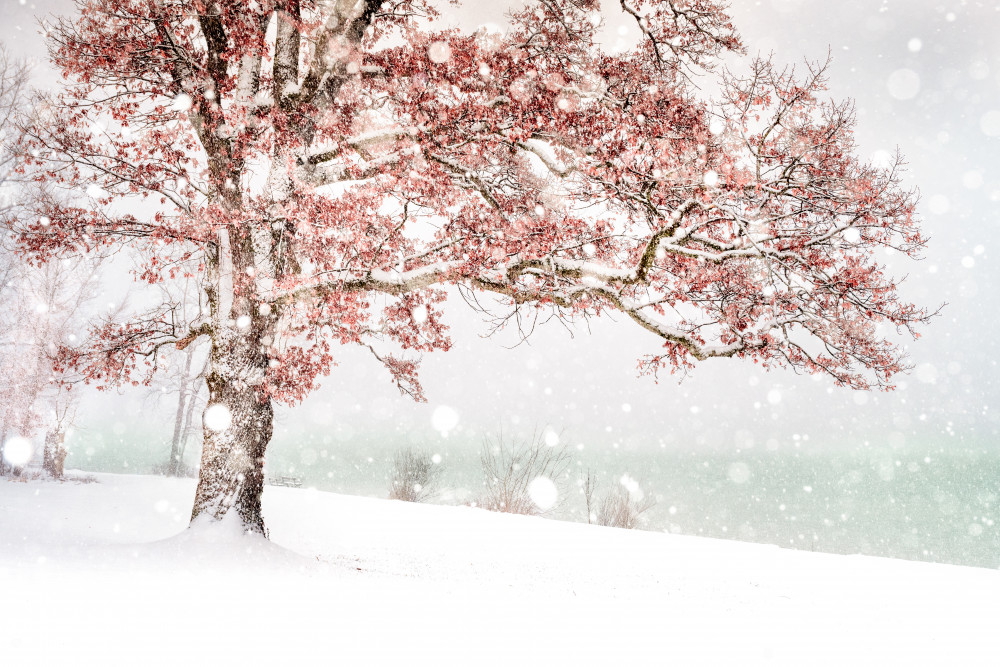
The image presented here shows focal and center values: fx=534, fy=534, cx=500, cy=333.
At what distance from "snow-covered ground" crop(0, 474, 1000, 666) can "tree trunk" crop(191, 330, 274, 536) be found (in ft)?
1.40

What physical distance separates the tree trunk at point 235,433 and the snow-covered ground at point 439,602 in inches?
16.8

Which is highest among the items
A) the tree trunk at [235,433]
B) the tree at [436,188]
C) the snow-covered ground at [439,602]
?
the tree at [436,188]

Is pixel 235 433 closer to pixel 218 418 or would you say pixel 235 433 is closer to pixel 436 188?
pixel 218 418

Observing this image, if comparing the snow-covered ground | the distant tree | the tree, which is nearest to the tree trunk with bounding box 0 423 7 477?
the distant tree

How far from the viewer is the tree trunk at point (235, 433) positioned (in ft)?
24.0

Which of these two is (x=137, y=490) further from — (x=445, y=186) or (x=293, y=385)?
(x=445, y=186)

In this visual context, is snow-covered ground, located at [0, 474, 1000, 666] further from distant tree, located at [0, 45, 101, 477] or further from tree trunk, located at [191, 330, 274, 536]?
distant tree, located at [0, 45, 101, 477]

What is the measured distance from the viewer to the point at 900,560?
11.6 m

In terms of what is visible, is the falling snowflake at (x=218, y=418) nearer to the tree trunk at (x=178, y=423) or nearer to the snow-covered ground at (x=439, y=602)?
the snow-covered ground at (x=439, y=602)

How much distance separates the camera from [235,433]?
7539 mm

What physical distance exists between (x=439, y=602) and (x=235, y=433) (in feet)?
13.1

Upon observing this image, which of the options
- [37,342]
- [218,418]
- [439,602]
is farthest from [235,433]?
[37,342]

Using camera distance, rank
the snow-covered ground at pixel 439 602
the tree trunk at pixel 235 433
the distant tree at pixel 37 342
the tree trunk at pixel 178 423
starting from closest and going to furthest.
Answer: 1. the snow-covered ground at pixel 439 602
2. the tree trunk at pixel 235 433
3. the distant tree at pixel 37 342
4. the tree trunk at pixel 178 423

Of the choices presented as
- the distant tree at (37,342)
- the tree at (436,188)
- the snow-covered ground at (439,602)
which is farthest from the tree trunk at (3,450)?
the tree at (436,188)
